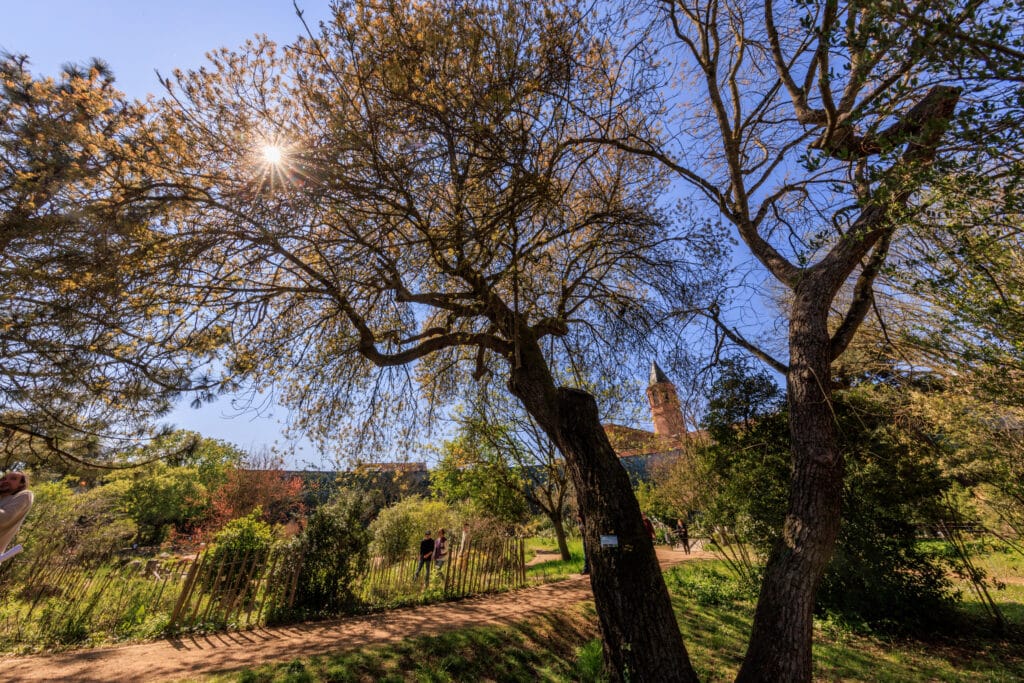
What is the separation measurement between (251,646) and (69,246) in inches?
218

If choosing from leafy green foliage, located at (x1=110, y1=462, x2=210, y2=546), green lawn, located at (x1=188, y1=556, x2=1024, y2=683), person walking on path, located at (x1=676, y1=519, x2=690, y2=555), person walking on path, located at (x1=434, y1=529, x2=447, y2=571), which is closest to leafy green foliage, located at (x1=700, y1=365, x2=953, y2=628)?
green lawn, located at (x1=188, y1=556, x2=1024, y2=683)

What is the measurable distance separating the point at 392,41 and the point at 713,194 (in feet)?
15.3

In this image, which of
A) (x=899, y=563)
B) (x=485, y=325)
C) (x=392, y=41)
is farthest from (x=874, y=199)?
(x=899, y=563)

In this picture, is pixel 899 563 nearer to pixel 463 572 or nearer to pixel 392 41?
pixel 463 572

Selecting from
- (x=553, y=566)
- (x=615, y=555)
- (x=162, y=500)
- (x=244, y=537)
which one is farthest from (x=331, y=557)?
(x=162, y=500)

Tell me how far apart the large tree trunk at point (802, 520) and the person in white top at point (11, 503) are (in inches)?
258

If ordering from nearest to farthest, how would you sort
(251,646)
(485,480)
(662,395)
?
(251,646)
(662,395)
(485,480)

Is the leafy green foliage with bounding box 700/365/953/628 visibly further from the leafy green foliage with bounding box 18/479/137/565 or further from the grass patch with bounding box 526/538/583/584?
the leafy green foliage with bounding box 18/479/137/565

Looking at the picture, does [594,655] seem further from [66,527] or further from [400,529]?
[66,527]

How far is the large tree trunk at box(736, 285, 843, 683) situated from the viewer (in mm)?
3391

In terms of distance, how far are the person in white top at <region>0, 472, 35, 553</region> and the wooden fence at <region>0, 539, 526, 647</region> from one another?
10.4 feet

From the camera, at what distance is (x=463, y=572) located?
936cm

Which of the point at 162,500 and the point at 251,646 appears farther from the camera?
the point at 162,500

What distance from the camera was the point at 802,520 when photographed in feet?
12.3
